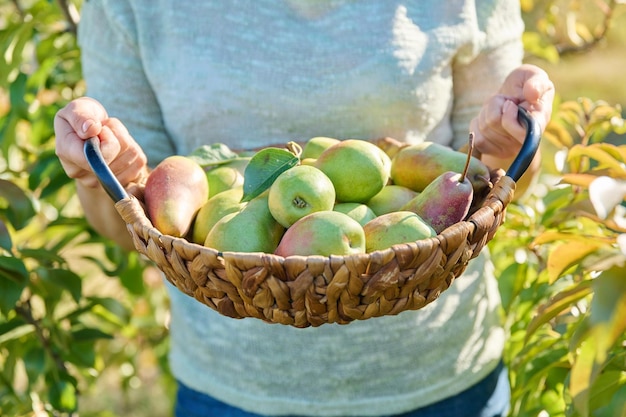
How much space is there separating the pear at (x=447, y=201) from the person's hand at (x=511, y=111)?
0.10 meters

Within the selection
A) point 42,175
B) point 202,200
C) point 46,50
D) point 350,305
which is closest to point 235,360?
point 202,200

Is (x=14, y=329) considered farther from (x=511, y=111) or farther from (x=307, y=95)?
(x=511, y=111)

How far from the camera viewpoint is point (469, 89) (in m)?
1.20

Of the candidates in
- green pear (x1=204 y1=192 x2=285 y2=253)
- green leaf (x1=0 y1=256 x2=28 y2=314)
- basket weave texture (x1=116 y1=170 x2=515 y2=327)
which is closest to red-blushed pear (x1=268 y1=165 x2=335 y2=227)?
green pear (x1=204 y1=192 x2=285 y2=253)

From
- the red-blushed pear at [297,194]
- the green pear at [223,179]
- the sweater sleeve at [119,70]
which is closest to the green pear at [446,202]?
the red-blushed pear at [297,194]

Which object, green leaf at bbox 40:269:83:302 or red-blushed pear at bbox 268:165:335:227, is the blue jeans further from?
red-blushed pear at bbox 268:165:335:227

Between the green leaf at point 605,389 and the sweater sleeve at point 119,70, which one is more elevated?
the sweater sleeve at point 119,70

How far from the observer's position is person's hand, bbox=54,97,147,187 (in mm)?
895

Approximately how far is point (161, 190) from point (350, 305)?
27 cm

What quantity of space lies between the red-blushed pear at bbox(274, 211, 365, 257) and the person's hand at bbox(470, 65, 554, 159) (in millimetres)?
241

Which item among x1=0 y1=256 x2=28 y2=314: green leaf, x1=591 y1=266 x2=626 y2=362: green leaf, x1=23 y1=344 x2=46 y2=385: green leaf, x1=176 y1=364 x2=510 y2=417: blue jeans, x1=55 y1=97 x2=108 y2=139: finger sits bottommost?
x1=23 y1=344 x2=46 y2=385: green leaf

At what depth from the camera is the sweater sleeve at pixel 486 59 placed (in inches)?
45.5

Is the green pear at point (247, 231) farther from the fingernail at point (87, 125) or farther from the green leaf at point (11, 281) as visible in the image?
the green leaf at point (11, 281)

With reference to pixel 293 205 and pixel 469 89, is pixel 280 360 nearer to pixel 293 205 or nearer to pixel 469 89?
pixel 293 205
